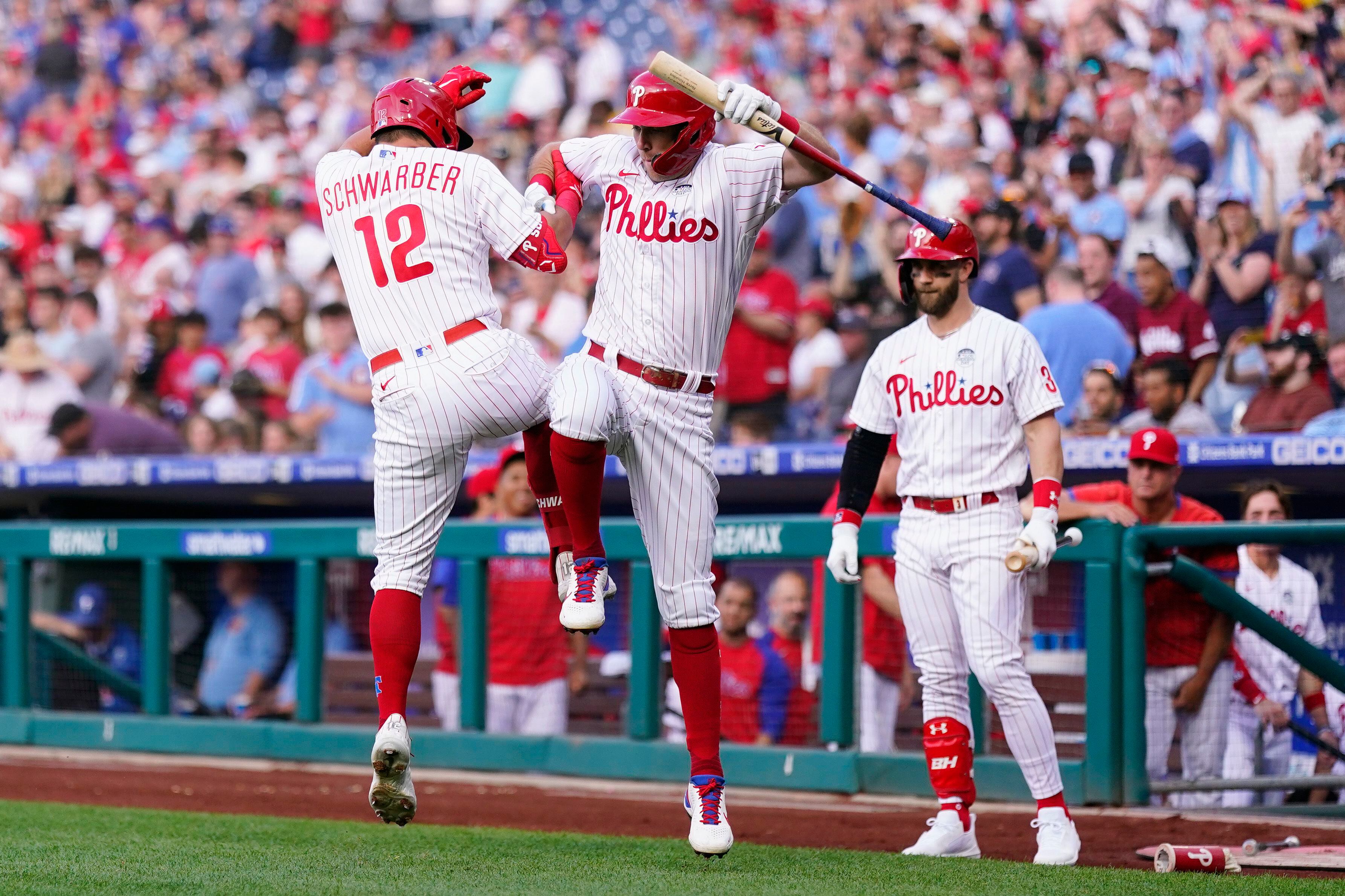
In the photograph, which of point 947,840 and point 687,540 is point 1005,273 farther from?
point 687,540

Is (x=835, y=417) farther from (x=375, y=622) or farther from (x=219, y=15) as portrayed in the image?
(x=219, y=15)

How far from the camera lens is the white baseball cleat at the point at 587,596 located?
4.42 meters

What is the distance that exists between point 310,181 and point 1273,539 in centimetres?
924

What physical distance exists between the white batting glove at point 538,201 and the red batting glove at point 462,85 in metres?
0.43

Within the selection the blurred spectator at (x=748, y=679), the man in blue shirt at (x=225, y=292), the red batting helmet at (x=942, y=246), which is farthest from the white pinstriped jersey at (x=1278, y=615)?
the man in blue shirt at (x=225, y=292)

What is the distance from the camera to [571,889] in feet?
13.2

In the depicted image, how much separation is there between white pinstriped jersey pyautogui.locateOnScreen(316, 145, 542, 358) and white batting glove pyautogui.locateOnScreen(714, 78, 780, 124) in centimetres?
57

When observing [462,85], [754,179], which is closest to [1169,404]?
[754,179]

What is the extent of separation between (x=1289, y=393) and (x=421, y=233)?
4205 mm

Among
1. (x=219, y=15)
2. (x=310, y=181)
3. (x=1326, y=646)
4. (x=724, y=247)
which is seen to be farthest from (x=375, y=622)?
(x=219, y=15)

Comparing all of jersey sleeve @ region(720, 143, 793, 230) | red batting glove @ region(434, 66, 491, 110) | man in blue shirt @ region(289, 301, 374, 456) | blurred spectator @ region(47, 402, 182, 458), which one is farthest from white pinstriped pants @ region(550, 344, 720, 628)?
blurred spectator @ region(47, 402, 182, 458)

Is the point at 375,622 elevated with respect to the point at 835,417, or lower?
lower

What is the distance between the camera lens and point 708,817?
447 centimetres

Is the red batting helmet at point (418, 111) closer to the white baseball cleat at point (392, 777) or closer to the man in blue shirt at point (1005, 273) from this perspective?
the white baseball cleat at point (392, 777)
